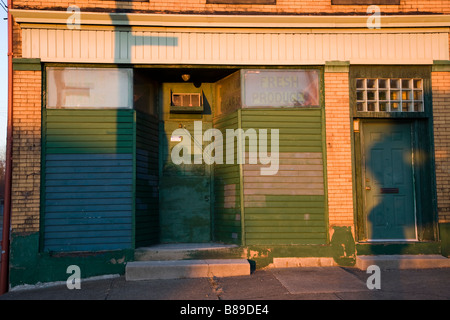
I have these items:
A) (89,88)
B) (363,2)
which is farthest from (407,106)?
(89,88)

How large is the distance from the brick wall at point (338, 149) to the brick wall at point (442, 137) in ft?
5.76

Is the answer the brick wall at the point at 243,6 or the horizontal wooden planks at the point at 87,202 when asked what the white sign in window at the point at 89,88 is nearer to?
the horizontal wooden planks at the point at 87,202

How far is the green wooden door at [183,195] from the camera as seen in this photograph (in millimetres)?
8961

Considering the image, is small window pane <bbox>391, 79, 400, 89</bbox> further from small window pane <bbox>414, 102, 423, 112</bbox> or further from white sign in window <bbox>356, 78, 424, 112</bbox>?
small window pane <bbox>414, 102, 423, 112</bbox>

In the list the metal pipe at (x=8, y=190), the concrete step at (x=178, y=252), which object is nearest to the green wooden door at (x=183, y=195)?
the concrete step at (x=178, y=252)

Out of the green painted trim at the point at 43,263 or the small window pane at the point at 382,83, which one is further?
the small window pane at the point at 382,83

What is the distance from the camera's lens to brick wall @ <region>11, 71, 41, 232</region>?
307 inches

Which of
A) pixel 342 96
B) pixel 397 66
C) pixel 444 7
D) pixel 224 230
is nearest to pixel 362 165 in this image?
pixel 342 96

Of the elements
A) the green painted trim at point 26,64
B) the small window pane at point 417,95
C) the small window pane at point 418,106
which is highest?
the green painted trim at point 26,64

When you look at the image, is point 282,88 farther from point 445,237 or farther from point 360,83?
point 445,237

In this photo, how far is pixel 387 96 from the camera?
862 cm

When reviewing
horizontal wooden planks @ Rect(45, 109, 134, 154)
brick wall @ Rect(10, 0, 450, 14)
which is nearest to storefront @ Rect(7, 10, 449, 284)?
horizontal wooden planks @ Rect(45, 109, 134, 154)

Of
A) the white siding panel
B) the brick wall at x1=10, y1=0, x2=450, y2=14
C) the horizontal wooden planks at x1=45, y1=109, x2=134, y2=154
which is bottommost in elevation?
the horizontal wooden planks at x1=45, y1=109, x2=134, y2=154

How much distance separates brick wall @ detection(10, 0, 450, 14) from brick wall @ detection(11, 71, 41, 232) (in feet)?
4.91
